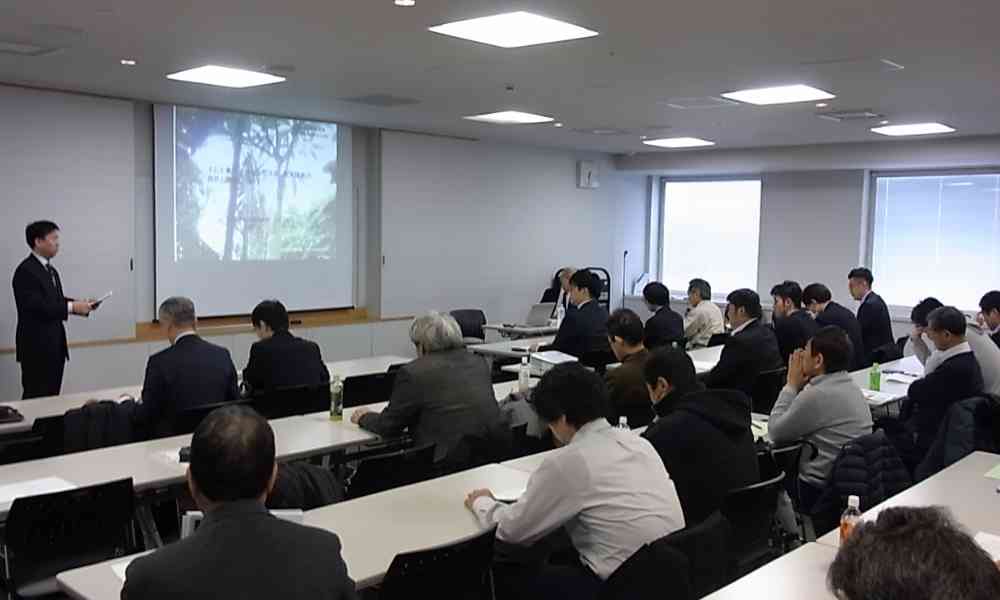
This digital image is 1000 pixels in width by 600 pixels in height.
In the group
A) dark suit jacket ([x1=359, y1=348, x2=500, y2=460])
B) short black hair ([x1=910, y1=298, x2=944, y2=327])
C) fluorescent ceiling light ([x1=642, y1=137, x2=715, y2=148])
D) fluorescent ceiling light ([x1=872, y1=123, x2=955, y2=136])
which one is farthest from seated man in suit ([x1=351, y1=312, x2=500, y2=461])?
fluorescent ceiling light ([x1=642, y1=137, x2=715, y2=148])

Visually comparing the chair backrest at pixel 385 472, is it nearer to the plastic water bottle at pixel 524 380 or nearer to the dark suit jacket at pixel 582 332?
the plastic water bottle at pixel 524 380

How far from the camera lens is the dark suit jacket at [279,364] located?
5344mm

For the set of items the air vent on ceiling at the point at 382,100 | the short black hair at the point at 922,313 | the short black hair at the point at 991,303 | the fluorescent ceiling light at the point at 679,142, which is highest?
the air vent on ceiling at the point at 382,100

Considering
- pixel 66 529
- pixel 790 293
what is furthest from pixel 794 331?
pixel 66 529

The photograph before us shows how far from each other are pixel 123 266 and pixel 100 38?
120 inches

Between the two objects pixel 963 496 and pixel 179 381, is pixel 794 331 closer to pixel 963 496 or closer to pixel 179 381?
pixel 963 496

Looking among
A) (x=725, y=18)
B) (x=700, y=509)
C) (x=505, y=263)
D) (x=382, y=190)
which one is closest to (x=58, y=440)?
(x=700, y=509)

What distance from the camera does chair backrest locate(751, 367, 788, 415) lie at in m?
6.16

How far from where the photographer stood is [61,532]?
10.1 feet

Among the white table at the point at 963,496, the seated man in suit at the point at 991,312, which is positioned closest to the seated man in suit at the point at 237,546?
the white table at the point at 963,496

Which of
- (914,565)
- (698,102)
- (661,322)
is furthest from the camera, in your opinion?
(661,322)

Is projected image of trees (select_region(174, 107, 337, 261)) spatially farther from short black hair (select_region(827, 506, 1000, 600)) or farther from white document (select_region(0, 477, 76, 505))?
short black hair (select_region(827, 506, 1000, 600))

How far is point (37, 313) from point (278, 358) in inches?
94.8

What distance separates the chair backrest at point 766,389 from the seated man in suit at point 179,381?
11.7 feet
